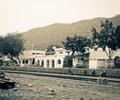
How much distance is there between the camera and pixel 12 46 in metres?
98.2

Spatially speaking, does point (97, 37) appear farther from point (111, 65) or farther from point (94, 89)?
point (94, 89)

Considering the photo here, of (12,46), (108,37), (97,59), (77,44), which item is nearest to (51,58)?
(77,44)

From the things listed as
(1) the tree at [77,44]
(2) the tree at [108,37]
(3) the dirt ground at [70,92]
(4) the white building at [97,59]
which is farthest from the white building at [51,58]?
(3) the dirt ground at [70,92]

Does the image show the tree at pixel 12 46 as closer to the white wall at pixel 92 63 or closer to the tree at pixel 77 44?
the tree at pixel 77 44

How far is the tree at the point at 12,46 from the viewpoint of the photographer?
3853 inches

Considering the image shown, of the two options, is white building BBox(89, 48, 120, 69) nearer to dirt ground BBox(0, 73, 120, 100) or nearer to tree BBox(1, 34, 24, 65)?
dirt ground BBox(0, 73, 120, 100)

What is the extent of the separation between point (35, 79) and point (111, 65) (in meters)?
24.1

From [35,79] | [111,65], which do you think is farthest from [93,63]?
[35,79]

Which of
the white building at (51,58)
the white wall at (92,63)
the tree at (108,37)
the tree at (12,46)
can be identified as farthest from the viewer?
the tree at (12,46)

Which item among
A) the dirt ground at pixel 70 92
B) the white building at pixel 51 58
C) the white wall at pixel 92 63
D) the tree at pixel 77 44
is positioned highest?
the tree at pixel 77 44

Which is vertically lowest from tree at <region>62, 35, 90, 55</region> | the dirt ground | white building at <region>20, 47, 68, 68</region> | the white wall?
the dirt ground

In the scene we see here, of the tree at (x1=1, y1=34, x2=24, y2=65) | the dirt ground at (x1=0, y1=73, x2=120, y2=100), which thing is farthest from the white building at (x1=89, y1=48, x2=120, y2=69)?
the tree at (x1=1, y1=34, x2=24, y2=65)

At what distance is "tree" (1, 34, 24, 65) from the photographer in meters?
97.9

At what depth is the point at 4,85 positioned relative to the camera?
37.7 meters
